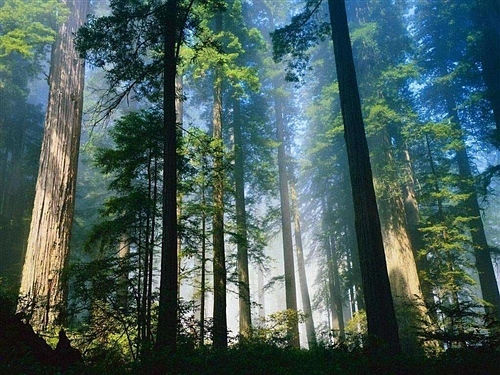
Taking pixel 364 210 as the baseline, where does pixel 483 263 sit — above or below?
above

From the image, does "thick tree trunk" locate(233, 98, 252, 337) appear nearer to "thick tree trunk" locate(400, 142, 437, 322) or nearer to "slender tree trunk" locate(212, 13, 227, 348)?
"slender tree trunk" locate(212, 13, 227, 348)

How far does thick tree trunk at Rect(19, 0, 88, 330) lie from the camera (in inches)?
284

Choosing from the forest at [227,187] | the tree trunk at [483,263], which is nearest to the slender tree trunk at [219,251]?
the forest at [227,187]

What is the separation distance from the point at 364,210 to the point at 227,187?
590cm

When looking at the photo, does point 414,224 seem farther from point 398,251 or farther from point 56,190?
point 56,190

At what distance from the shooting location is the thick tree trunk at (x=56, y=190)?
7.22m

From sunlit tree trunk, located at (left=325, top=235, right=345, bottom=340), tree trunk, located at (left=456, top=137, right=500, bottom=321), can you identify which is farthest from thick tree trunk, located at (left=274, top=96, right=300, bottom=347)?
tree trunk, located at (left=456, top=137, right=500, bottom=321)

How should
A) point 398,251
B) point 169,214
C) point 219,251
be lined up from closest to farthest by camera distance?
point 169,214
point 219,251
point 398,251

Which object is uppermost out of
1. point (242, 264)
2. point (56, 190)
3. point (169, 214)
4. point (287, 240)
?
point (287, 240)

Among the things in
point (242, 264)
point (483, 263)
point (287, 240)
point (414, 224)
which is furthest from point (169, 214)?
point (483, 263)

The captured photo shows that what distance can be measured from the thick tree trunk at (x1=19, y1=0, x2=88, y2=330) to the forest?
43 mm

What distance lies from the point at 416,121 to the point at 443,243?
17.6ft

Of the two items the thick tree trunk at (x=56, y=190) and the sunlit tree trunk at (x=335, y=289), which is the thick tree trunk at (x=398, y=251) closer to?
the sunlit tree trunk at (x=335, y=289)

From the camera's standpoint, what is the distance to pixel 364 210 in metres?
6.38
